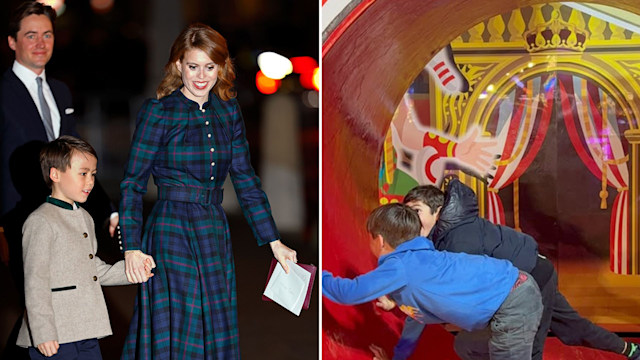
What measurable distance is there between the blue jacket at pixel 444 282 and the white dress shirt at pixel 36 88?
162cm

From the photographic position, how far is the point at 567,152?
12.6 ft

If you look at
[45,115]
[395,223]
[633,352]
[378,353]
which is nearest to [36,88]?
[45,115]

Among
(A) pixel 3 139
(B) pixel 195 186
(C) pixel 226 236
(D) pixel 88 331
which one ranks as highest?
(A) pixel 3 139

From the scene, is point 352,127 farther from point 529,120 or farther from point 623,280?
point 623,280

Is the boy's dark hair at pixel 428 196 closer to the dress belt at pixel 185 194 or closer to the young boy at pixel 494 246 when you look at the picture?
the young boy at pixel 494 246

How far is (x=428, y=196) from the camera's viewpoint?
385 centimetres

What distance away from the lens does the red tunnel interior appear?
3.85 meters

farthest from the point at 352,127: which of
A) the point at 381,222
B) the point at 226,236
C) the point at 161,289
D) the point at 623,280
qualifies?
the point at 623,280

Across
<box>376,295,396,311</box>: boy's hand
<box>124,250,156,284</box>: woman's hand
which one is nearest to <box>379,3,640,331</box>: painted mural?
<box>376,295,396,311</box>: boy's hand

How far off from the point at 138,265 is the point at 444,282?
4.51 feet

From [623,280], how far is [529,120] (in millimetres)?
875

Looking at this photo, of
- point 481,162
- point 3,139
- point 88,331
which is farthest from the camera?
point 481,162

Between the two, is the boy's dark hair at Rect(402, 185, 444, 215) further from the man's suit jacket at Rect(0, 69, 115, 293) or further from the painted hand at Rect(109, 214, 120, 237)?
the man's suit jacket at Rect(0, 69, 115, 293)

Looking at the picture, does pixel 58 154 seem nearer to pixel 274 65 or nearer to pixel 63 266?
pixel 63 266
